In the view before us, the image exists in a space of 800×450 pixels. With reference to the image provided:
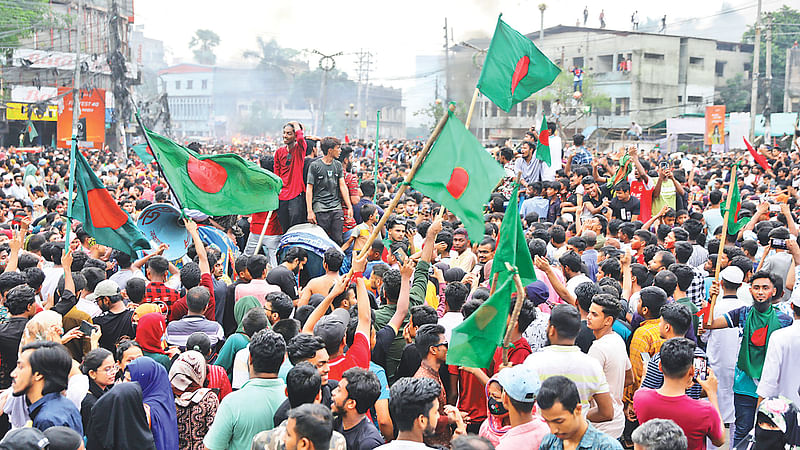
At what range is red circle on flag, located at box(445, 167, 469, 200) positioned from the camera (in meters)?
4.73

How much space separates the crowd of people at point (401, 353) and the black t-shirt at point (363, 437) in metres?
0.02

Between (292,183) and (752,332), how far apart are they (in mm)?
5823

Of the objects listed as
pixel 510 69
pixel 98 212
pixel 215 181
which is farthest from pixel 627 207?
pixel 98 212

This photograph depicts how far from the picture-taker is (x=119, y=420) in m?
4.09

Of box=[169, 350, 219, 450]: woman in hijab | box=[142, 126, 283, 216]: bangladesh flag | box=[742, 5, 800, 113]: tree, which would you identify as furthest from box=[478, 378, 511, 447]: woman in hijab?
box=[742, 5, 800, 113]: tree

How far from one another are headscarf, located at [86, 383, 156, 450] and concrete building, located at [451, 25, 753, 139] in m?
49.7

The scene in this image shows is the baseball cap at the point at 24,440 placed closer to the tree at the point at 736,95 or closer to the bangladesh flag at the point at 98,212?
the bangladesh flag at the point at 98,212

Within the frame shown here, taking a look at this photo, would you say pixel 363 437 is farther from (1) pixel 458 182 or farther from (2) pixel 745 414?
(2) pixel 745 414

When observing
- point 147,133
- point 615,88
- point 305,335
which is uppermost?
point 615,88

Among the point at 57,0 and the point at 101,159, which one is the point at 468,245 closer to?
the point at 101,159

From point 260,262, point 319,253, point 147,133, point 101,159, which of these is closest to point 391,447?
point 260,262

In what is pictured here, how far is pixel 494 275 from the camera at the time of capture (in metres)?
4.64

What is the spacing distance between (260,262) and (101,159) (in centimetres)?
2253

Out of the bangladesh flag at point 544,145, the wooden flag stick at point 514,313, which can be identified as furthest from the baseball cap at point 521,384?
the bangladesh flag at point 544,145
